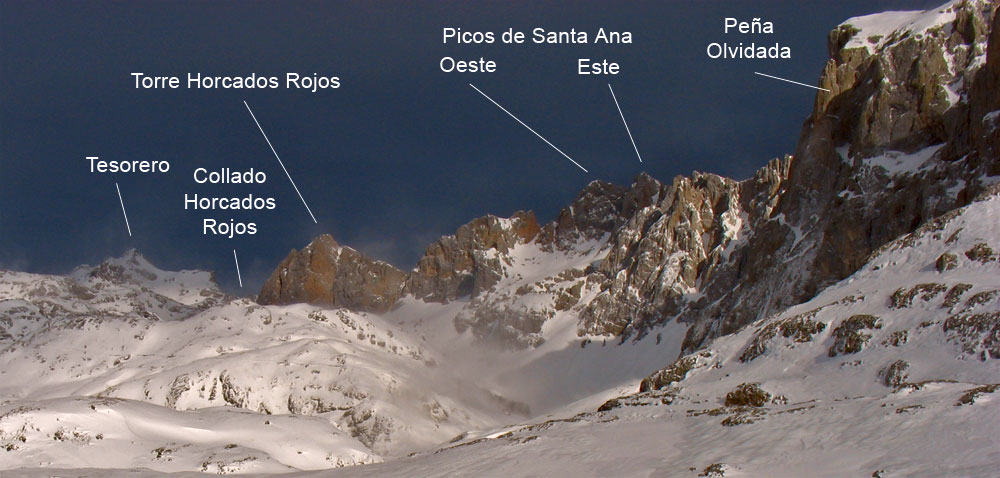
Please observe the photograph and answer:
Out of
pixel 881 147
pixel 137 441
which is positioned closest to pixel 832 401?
pixel 137 441

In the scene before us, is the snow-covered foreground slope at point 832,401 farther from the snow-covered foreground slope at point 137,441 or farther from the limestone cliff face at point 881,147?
the limestone cliff face at point 881,147

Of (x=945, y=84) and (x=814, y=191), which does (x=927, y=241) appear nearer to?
(x=945, y=84)

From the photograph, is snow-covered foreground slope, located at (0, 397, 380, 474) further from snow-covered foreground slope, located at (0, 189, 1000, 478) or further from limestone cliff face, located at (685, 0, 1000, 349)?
limestone cliff face, located at (685, 0, 1000, 349)

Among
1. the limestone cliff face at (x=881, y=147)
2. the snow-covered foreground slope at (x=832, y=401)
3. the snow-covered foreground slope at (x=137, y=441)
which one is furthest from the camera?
the limestone cliff face at (x=881, y=147)

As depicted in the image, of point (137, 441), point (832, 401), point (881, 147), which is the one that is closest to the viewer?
point (832, 401)

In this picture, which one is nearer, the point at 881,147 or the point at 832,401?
the point at 832,401

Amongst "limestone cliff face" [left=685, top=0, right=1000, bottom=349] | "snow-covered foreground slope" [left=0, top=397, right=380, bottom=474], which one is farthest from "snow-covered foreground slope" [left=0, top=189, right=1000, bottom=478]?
"limestone cliff face" [left=685, top=0, right=1000, bottom=349]

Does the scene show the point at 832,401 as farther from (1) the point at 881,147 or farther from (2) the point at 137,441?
(1) the point at 881,147

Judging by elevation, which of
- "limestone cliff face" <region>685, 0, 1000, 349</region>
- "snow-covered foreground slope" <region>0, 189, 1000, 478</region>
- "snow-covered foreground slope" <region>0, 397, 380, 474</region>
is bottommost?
"snow-covered foreground slope" <region>0, 397, 380, 474</region>

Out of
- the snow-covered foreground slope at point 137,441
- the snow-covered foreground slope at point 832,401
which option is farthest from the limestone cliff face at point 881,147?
the snow-covered foreground slope at point 137,441

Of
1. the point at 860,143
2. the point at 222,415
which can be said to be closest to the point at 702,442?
the point at 222,415

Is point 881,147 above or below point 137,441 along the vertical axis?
above
